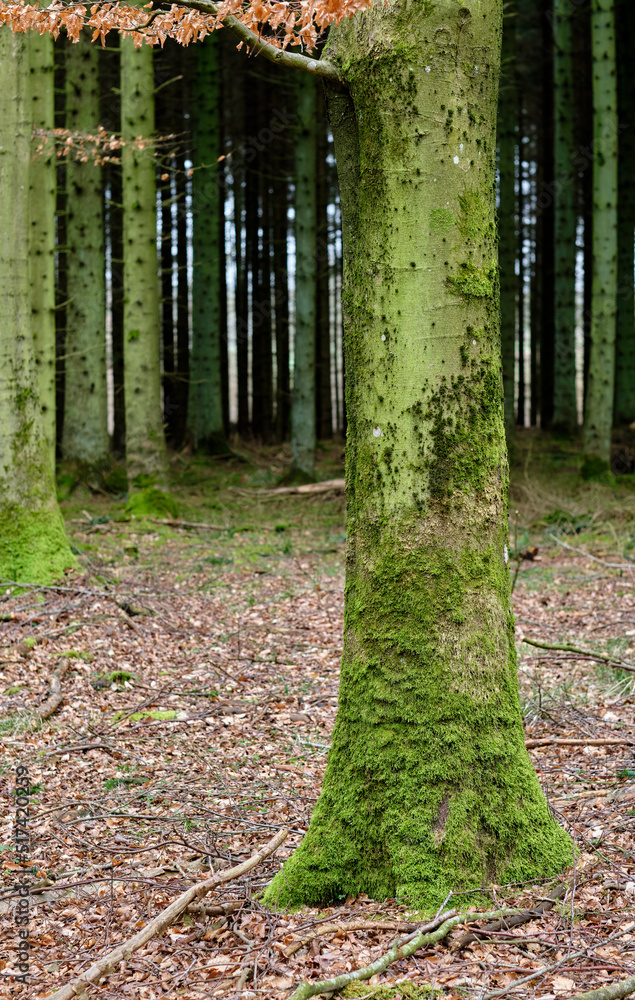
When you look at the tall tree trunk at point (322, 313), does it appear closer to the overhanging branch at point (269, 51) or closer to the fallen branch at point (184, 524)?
the fallen branch at point (184, 524)

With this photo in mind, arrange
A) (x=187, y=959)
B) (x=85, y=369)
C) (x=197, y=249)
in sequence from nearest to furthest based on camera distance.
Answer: (x=187, y=959) < (x=85, y=369) < (x=197, y=249)

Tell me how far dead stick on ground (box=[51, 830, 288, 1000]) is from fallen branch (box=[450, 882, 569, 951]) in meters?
0.91

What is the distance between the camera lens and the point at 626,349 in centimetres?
1719

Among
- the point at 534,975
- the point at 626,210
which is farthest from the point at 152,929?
the point at 626,210

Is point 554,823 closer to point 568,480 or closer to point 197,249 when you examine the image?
point 568,480

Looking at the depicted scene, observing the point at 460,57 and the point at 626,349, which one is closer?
the point at 460,57

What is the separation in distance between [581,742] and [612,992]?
87.8 inches

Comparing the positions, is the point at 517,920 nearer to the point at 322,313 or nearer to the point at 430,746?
the point at 430,746

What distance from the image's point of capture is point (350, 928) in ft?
8.45

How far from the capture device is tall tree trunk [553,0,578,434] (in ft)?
51.4

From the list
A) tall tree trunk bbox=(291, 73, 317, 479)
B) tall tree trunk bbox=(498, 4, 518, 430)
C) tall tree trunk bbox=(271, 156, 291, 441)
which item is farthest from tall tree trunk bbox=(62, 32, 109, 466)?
tall tree trunk bbox=(271, 156, 291, 441)

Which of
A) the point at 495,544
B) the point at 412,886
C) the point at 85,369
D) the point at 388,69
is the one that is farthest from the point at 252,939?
the point at 85,369

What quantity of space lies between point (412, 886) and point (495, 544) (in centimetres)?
122

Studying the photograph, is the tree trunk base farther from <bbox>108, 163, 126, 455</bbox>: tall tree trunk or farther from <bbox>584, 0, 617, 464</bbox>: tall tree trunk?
<bbox>108, 163, 126, 455</bbox>: tall tree trunk
